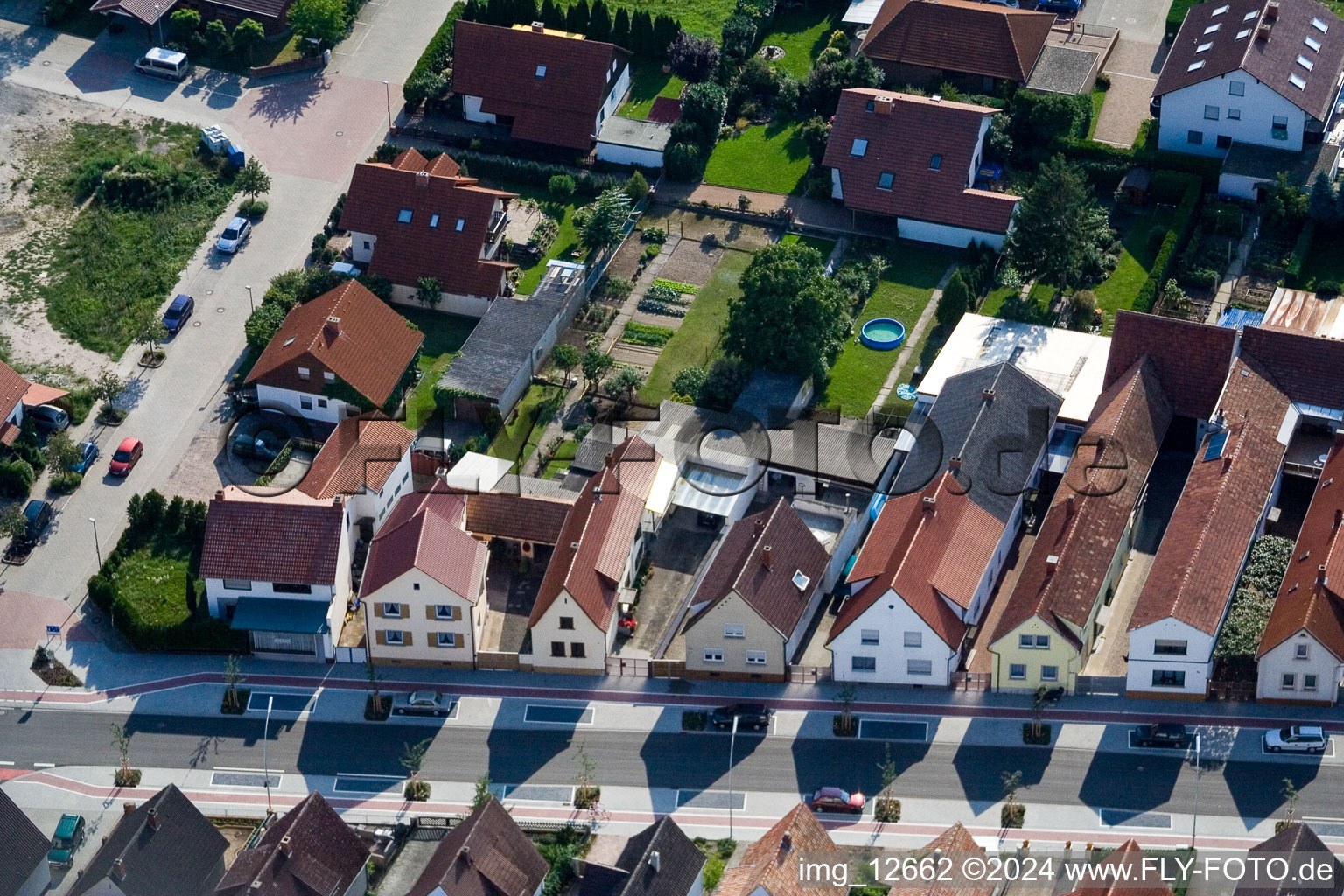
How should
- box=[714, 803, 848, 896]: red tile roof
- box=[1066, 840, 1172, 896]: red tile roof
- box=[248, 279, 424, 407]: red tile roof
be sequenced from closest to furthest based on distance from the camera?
box=[1066, 840, 1172, 896]: red tile roof, box=[714, 803, 848, 896]: red tile roof, box=[248, 279, 424, 407]: red tile roof

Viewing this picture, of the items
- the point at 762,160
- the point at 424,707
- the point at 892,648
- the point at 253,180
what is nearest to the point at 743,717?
the point at 892,648

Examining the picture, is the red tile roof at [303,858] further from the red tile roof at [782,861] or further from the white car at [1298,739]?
the white car at [1298,739]

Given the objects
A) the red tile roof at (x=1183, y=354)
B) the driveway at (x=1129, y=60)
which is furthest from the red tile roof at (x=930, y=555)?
the driveway at (x=1129, y=60)

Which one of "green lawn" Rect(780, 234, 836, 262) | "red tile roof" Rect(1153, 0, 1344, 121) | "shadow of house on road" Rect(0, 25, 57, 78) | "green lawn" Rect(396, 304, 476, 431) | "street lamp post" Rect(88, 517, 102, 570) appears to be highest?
"red tile roof" Rect(1153, 0, 1344, 121)

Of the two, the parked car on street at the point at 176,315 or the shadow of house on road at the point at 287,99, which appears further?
the shadow of house on road at the point at 287,99

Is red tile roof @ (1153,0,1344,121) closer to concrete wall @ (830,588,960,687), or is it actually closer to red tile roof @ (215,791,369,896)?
concrete wall @ (830,588,960,687)

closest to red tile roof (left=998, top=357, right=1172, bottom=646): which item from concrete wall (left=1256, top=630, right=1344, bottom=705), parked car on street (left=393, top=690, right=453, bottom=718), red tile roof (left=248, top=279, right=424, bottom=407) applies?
concrete wall (left=1256, top=630, right=1344, bottom=705)
